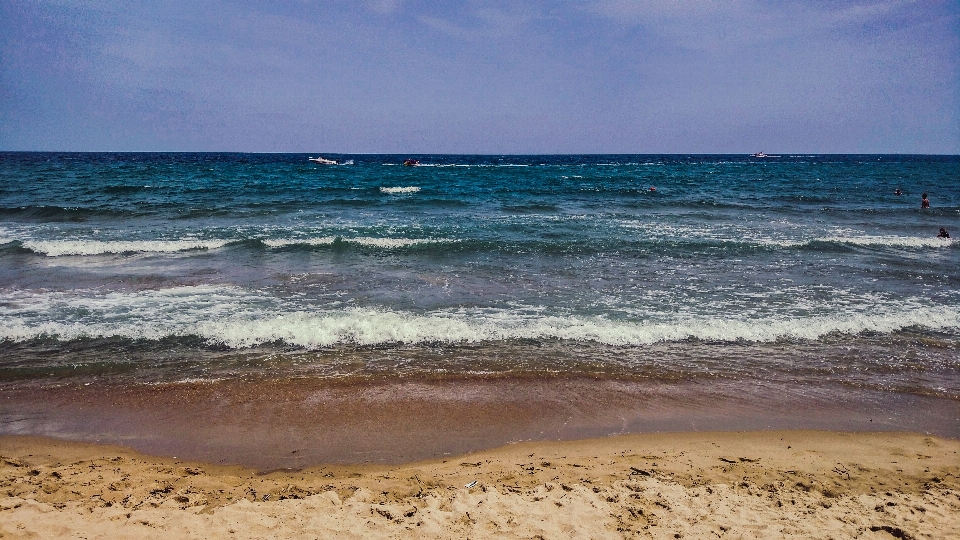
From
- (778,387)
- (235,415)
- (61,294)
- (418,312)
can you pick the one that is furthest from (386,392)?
(61,294)

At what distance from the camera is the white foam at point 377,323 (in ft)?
27.7

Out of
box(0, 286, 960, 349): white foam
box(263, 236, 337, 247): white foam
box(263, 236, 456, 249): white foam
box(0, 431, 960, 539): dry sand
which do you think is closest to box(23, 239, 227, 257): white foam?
box(263, 236, 337, 247): white foam

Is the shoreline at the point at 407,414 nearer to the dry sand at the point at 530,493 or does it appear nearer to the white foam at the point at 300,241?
the dry sand at the point at 530,493

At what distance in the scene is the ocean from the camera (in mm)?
7328

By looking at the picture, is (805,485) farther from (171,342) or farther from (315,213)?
(315,213)

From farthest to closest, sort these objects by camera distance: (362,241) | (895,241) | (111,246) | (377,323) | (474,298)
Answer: (895,241)
(362,241)
(111,246)
(474,298)
(377,323)

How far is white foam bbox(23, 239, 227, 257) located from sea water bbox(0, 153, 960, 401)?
0.40ft

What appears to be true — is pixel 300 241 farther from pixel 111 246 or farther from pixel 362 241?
pixel 111 246

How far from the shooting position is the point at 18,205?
937 inches

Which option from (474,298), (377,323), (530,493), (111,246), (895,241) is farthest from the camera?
(895,241)

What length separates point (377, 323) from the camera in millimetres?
8984

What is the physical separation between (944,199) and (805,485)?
37276mm

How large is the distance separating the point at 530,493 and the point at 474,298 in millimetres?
6318

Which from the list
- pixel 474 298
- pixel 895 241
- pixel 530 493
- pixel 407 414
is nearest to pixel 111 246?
pixel 474 298
